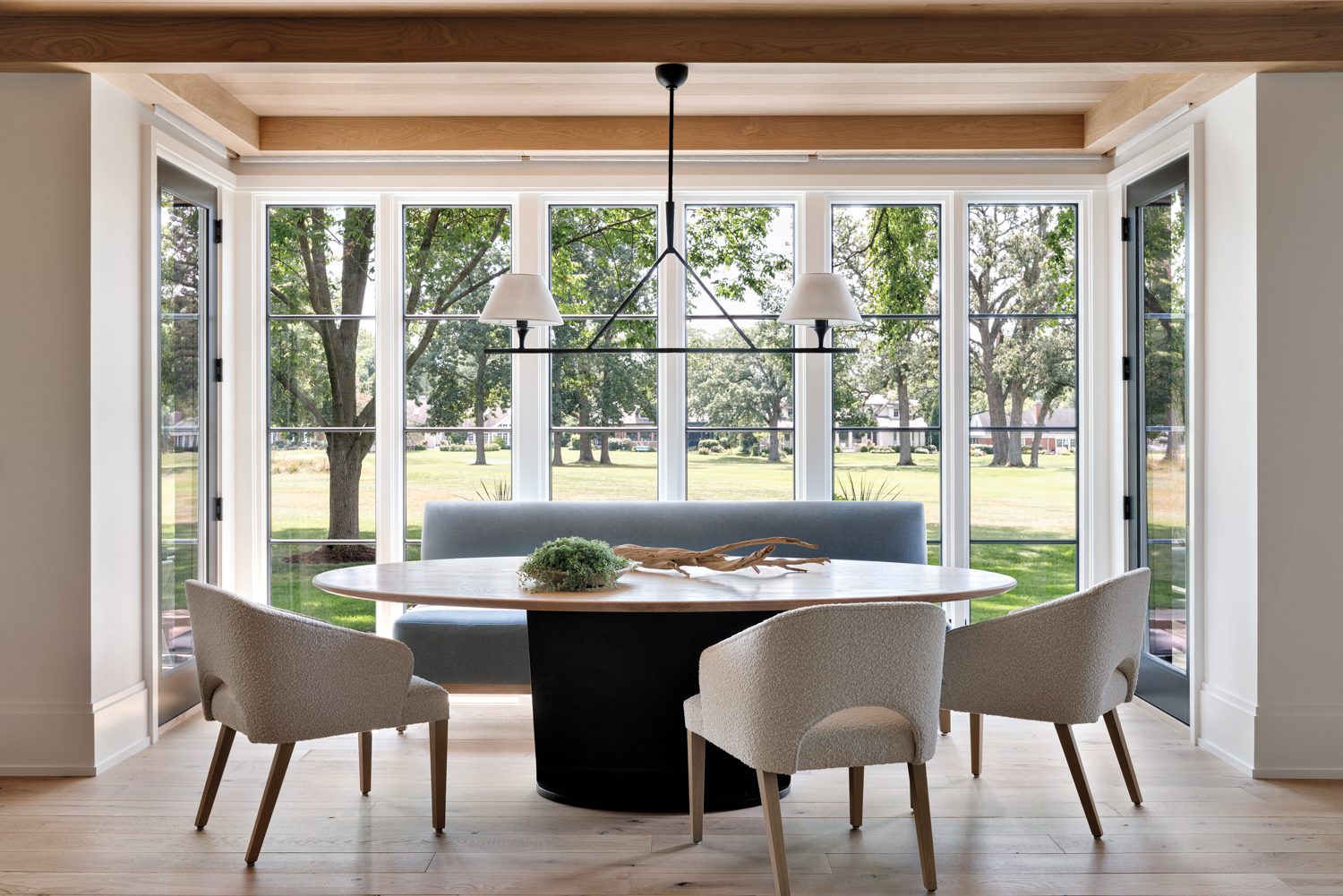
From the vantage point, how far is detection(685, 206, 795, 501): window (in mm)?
4398

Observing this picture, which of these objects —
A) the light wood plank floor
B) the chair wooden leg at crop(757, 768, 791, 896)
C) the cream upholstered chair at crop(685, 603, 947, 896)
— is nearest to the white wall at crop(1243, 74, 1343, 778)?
the light wood plank floor

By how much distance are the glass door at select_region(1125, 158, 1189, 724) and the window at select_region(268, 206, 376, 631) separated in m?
3.30

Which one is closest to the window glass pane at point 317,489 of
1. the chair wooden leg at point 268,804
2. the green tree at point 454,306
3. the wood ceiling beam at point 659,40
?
the green tree at point 454,306

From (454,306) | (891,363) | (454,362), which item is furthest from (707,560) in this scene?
(454,306)

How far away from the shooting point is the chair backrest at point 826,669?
2129 mm

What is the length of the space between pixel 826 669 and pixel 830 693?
0.06 metres

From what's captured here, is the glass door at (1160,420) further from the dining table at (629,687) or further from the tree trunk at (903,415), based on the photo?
the dining table at (629,687)

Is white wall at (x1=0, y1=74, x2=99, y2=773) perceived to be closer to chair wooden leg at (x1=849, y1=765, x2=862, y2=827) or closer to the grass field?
the grass field

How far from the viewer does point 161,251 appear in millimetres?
3682

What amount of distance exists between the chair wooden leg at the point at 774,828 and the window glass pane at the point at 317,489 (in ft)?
8.83

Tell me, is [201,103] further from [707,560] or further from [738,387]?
[707,560]

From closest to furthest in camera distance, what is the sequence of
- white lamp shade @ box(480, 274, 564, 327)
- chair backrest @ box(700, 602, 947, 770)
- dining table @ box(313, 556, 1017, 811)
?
1. chair backrest @ box(700, 602, 947, 770)
2. dining table @ box(313, 556, 1017, 811)
3. white lamp shade @ box(480, 274, 564, 327)

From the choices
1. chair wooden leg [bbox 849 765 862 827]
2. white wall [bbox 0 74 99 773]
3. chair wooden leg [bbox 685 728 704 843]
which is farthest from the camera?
white wall [bbox 0 74 99 773]

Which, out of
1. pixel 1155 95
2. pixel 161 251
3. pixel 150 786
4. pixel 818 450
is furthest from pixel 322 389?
pixel 1155 95
